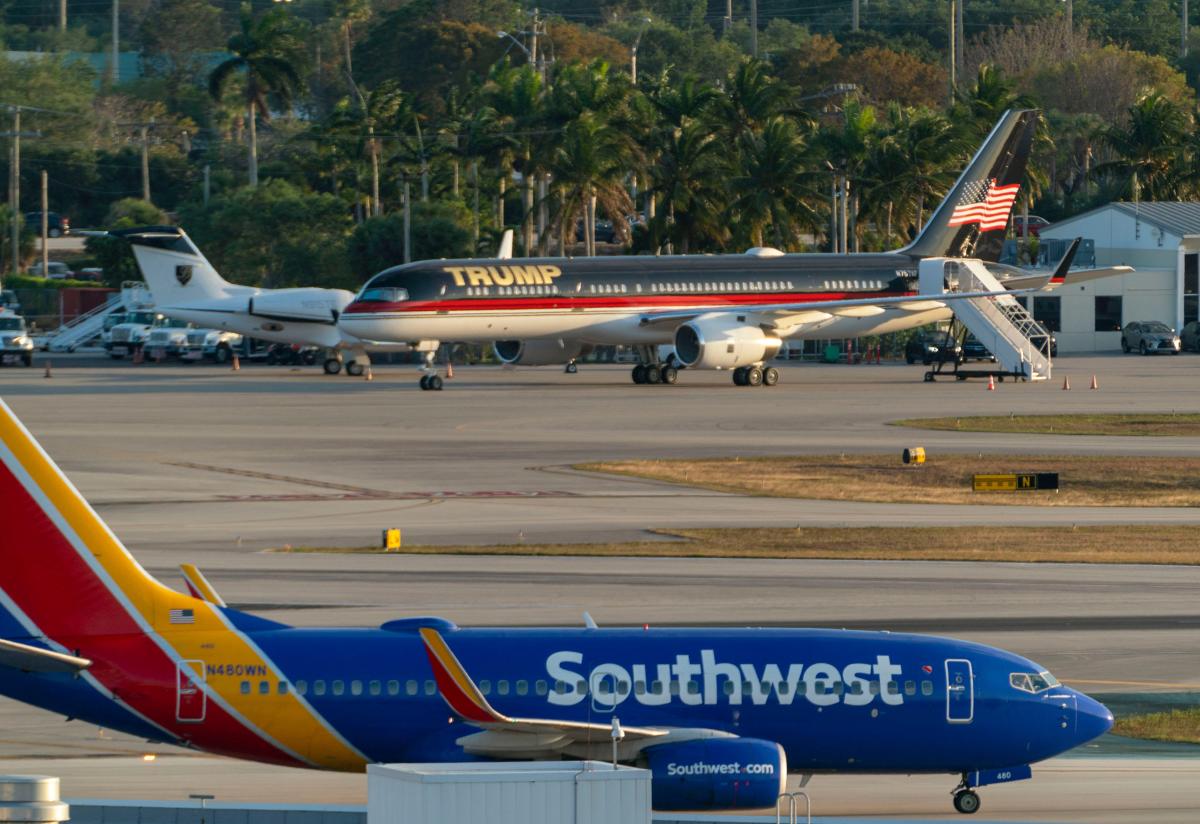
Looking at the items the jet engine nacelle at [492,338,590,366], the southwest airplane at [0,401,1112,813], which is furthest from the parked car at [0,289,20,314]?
the southwest airplane at [0,401,1112,813]

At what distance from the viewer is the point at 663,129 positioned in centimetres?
12725

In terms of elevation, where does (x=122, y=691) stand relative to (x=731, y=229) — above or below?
below

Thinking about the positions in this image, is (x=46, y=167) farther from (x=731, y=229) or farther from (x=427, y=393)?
(x=427, y=393)

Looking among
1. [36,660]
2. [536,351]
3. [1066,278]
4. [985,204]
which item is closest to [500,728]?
[36,660]

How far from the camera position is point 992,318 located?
89.6 metres

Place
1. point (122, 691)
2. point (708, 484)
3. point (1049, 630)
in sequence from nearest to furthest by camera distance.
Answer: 1. point (122, 691)
2. point (1049, 630)
3. point (708, 484)

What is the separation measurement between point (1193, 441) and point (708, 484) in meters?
19.4

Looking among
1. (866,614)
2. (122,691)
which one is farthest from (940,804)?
(866,614)

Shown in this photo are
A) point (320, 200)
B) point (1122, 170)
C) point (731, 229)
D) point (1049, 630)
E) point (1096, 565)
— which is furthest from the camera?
point (1122, 170)

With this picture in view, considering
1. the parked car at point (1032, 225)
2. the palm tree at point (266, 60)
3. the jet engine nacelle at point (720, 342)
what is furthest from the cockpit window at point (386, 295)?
the parked car at point (1032, 225)

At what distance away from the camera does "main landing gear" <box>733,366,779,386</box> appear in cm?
8575

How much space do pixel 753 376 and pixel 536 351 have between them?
32.8 ft

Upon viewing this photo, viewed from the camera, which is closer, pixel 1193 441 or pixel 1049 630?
pixel 1049 630

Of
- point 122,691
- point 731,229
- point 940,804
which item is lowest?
point 940,804
